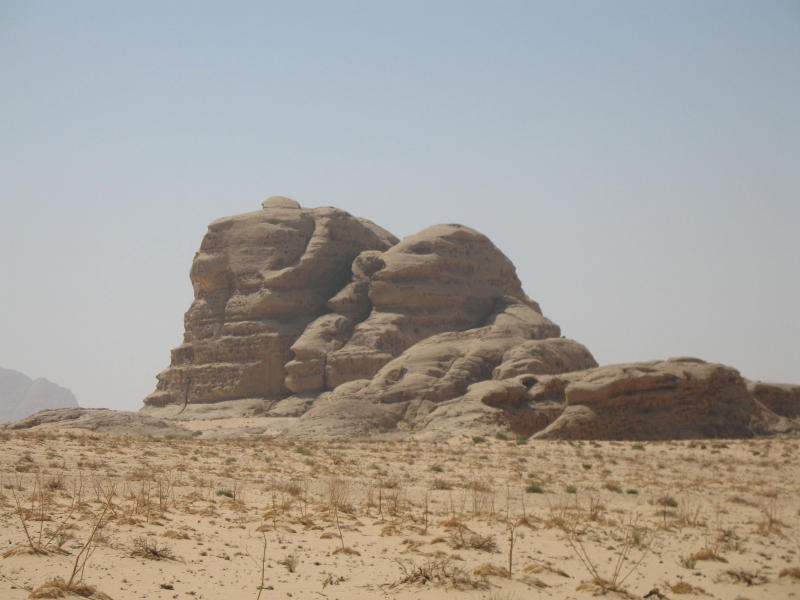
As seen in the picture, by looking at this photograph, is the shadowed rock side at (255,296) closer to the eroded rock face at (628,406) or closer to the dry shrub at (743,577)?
the eroded rock face at (628,406)

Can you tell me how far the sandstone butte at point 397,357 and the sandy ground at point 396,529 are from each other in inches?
449

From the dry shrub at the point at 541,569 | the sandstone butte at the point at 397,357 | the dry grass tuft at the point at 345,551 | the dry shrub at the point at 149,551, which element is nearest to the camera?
the dry shrub at the point at 149,551

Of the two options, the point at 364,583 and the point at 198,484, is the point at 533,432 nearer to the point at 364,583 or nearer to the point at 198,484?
the point at 198,484

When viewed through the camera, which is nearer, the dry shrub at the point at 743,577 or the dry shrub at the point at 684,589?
the dry shrub at the point at 684,589

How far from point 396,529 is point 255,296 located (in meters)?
48.7

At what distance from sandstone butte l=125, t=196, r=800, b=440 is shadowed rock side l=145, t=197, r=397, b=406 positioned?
11 cm

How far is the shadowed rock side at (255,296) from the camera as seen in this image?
2280 inches

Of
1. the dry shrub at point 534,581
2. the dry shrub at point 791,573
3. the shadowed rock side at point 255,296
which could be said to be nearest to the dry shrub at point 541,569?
the dry shrub at point 534,581

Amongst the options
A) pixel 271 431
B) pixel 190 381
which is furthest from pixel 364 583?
pixel 190 381

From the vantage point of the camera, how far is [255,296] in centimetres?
5994

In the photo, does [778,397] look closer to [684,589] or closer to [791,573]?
[791,573]

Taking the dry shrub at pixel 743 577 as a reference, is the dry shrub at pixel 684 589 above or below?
below

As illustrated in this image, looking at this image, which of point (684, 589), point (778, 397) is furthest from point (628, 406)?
point (684, 589)

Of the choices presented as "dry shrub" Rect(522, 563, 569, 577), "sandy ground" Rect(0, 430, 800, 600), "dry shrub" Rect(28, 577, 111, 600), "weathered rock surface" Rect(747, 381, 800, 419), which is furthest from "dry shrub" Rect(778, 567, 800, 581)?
"weathered rock surface" Rect(747, 381, 800, 419)
